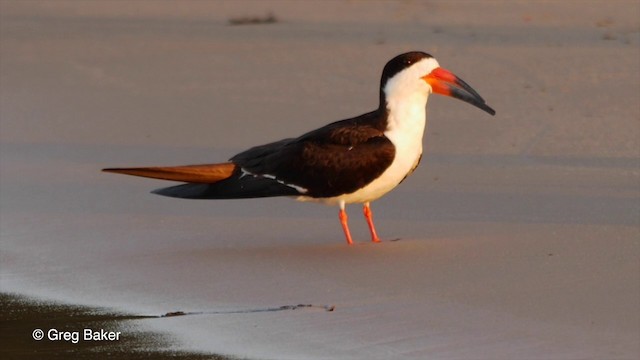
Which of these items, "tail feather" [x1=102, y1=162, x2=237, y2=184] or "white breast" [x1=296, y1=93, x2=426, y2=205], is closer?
"white breast" [x1=296, y1=93, x2=426, y2=205]

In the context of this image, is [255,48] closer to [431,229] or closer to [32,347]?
[431,229]

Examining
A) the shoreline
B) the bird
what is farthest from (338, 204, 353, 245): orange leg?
the shoreline

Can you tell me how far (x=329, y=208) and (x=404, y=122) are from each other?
1.39 m

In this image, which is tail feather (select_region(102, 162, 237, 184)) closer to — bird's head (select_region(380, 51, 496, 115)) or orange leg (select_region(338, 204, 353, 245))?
orange leg (select_region(338, 204, 353, 245))

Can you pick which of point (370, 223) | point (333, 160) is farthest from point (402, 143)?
point (370, 223)

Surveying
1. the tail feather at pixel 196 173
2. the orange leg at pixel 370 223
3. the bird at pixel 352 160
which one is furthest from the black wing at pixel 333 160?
the orange leg at pixel 370 223

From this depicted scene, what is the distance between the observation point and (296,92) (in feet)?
41.5

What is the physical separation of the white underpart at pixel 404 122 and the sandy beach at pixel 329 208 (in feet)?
1.01

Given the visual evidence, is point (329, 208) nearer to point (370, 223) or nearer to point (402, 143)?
point (370, 223)

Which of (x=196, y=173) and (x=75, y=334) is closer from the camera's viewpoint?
(x=75, y=334)

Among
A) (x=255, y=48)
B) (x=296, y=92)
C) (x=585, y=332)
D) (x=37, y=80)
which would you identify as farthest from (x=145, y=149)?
(x=585, y=332)

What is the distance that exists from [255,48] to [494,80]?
105 inches

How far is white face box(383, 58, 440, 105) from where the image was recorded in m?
8.41

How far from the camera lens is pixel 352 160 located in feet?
27.4
